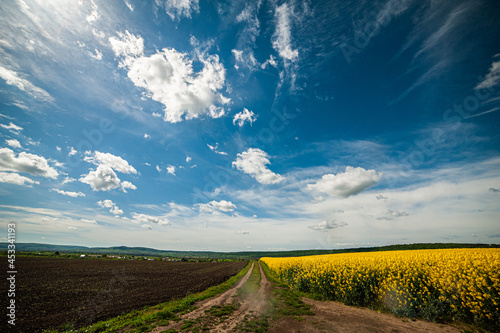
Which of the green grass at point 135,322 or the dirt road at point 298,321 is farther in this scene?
the green grass at point 135,322

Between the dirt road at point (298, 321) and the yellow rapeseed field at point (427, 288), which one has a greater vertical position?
the yellow rapeseed field at point (427, 288)

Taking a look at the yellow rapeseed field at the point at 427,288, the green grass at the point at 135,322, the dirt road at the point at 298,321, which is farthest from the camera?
the green grass at the point at 135,322

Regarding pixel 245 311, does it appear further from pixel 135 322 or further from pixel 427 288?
pixel 427 288

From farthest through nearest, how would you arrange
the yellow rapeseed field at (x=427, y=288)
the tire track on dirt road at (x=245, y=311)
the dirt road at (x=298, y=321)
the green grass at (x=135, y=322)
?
the green grass at (x=135, y=322), the tire track on dirt road at (x=245, y=311), the dirt road at (x=298, y=321), the yellow rapeseed field at (x=427, y=288)

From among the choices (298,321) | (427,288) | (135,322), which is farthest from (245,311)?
(427,288)

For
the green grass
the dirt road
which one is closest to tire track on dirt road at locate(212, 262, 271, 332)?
the dirt road

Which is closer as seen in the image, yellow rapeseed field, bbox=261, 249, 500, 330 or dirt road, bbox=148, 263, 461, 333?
yellow rapeseed field, bbox=261, 249, 500, 330

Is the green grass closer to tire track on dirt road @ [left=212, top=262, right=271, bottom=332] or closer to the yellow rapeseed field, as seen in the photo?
tire track on dirt road @ [left=212, top=262, right=271, bottom=332]

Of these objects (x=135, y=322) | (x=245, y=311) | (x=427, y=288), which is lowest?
(x=245, y=311)

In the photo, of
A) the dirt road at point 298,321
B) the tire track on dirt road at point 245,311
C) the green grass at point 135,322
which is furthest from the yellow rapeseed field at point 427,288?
the green grass at point 135,322

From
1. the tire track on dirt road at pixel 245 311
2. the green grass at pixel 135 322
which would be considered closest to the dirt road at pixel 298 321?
the tire track on dirt road at pixel 245 311

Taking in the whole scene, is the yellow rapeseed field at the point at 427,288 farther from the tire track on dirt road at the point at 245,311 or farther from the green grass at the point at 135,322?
the green grass at the point at 135,322

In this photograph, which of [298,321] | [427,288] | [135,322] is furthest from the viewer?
[135,322]

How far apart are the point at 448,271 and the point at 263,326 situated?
8297mm
